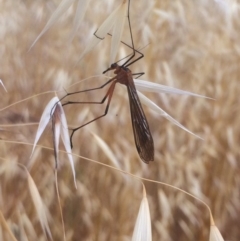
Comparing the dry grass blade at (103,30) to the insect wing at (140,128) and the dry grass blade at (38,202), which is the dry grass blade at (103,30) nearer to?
the insect wing at (140,128)

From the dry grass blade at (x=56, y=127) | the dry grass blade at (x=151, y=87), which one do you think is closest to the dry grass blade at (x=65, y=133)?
the dry grass blade at (x=56, y=127)

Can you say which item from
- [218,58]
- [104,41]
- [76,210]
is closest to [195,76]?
[218,58]

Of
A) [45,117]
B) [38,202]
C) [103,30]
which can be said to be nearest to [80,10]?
[103,30]

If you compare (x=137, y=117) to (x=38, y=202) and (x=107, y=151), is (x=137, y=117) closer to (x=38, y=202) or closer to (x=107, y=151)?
(x=107, y=151)

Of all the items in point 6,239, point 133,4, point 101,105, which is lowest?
point 6,239

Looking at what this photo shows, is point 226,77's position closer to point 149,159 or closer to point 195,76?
point 195,76

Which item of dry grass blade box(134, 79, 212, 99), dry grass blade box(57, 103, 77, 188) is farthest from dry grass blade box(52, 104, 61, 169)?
dry grass blade box(134, 79, 212, 99)

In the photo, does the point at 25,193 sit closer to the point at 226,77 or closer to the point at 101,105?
the point at 101,105

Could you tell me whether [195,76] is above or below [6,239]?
above

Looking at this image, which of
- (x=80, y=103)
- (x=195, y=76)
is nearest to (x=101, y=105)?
(x=80, y=103)
